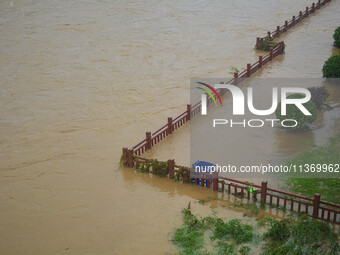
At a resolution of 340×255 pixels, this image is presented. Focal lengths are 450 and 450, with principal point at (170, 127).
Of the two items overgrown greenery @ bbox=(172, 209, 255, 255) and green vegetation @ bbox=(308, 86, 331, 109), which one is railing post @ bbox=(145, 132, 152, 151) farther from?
green vegetation @ bbox=(308, 86, 331, 109)

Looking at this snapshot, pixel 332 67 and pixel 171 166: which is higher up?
pixel 332 67

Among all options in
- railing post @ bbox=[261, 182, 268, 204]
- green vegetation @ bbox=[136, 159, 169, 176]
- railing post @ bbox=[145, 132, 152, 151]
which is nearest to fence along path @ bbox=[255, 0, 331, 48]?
railing post @ bbox=[145, 132, 152, 151]

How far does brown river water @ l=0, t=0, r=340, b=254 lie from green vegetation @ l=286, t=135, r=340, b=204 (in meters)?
0.50

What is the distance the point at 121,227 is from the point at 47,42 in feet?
57.9

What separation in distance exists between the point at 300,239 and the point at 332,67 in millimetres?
10195

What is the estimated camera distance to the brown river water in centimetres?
1055

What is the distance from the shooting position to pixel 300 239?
29.7 feet

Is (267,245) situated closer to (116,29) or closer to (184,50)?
(184,50)

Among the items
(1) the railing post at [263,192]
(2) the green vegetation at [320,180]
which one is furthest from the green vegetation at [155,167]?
(2) the green vegetation at [320,180]

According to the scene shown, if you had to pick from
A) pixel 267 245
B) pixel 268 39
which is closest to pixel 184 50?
pixel 268 39

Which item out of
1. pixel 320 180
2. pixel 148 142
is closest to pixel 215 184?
pixel 320 180

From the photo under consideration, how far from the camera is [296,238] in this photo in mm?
9086

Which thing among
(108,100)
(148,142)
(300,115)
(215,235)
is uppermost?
(108,100)

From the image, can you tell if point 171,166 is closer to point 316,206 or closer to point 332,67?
point 316,206
